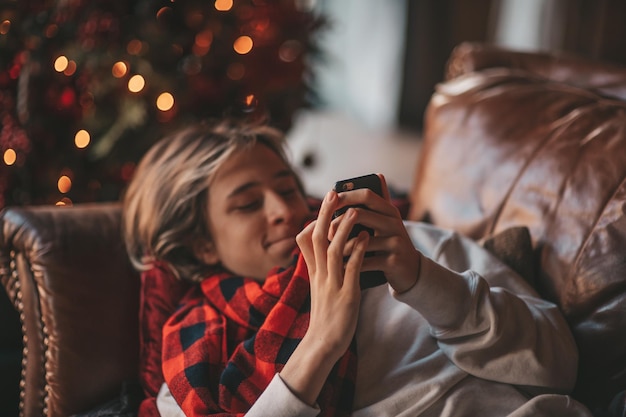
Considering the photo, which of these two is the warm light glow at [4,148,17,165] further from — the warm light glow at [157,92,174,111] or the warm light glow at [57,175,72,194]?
the warm light glow at [157,92,174,111]

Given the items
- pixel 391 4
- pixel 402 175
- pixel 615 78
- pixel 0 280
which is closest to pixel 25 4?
pixel 0 280

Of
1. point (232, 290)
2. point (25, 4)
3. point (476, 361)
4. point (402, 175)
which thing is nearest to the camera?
point (476, 361)

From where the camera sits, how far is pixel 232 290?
3.84 feet

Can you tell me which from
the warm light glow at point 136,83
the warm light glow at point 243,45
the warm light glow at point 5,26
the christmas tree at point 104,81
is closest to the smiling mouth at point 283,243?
the christmas tree at point 104,81

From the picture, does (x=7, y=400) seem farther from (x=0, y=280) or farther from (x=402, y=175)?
(x=402, y=175)

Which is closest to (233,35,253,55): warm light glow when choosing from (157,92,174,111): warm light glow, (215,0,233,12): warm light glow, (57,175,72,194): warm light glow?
(215,0,233,12): warm light glow

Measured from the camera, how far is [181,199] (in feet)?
4.07

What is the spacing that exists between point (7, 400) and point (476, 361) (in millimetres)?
1000

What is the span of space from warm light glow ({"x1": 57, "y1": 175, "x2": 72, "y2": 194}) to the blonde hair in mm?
714

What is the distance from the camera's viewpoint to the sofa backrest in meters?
1.06

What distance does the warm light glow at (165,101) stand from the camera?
195cm

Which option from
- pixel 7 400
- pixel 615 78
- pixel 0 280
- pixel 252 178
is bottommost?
pixel 7 400

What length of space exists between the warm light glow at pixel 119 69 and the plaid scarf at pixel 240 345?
38.1 inches

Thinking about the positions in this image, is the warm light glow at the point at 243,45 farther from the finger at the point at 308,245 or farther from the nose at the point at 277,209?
the finger at the point at 308,245
